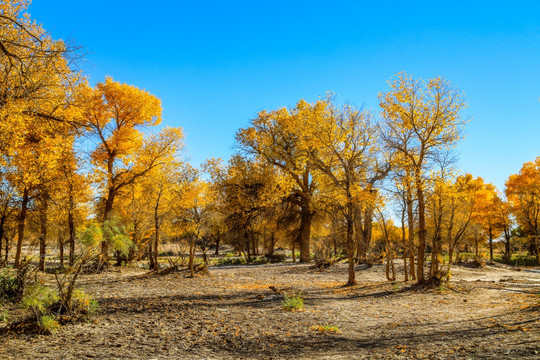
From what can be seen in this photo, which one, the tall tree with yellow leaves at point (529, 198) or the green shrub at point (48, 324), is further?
the tall tree with yellow leaves at point (529, 198)

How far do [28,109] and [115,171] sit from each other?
377 inches

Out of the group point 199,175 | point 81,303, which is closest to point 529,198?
point 199,175

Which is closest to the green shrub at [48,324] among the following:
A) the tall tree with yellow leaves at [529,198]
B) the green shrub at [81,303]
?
the green shrub at [81,303]

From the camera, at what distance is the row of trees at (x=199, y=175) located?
8883 mm

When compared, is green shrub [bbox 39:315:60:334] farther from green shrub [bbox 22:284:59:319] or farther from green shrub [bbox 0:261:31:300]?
green shrub [bbox 0:261:31:300]

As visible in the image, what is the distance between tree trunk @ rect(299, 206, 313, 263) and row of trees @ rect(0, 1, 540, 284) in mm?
80

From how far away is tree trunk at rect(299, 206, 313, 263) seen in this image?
25266 mm

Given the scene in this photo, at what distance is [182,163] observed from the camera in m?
18.1

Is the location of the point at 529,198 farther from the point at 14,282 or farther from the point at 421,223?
the point at 14,282

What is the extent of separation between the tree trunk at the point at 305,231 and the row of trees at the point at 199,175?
0.26 ft

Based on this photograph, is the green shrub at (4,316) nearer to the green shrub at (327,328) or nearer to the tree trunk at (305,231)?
the green shrub at (327,328)

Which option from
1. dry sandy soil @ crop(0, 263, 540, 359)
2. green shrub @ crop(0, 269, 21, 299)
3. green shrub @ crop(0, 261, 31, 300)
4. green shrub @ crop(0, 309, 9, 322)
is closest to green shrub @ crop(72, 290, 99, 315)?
dry sandy soil @ crop(0, 263, 540, 359)

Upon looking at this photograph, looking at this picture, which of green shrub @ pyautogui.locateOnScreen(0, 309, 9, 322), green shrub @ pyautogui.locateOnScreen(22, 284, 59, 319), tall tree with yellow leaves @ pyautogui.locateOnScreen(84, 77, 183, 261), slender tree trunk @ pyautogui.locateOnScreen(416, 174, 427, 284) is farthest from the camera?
tall tree with yellow leaves @ pyautogui.locateOnScreen(84, 77, 183, 261)

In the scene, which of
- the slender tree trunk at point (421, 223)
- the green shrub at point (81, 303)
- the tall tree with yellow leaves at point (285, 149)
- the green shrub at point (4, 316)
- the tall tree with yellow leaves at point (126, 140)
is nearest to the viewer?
the green shrub at point (4, 316)
